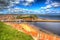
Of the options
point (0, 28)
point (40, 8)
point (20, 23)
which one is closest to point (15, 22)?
point (20, 23)

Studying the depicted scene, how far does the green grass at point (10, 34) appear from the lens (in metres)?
3.20

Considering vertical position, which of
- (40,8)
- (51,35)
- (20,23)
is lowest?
(51,35)

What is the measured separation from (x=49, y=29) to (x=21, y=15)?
631 millimetres

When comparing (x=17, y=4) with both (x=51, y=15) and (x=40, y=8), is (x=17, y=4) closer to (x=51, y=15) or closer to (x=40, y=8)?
(x=40, y=8)

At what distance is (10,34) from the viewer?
323cm

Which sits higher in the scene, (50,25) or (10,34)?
(50,25)

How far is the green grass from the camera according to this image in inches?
126

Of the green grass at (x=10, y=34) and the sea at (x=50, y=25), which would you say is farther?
the sea at (x=50, y=25)

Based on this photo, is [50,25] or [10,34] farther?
[50,25]

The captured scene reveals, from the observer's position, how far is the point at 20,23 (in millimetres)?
3414

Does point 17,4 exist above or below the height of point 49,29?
above

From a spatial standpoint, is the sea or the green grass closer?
the green grass

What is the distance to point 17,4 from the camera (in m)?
3.44

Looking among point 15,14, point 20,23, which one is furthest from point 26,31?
point 15,14
